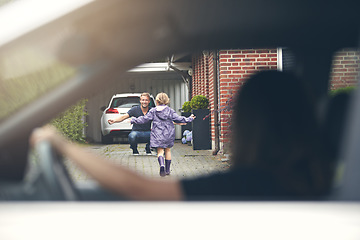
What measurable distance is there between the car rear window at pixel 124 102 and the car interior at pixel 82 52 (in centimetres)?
1218

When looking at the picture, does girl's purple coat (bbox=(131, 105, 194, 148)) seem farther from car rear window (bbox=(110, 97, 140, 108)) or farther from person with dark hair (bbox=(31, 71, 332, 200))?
person with dark hair (bbox=(31, 71, 332, 200))

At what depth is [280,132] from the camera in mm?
1593

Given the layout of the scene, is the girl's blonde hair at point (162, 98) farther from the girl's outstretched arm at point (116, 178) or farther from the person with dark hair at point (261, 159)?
the girl's outstretched arm at point (116, 178)

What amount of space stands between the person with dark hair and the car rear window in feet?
39.0

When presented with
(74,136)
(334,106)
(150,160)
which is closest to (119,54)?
(334,106)

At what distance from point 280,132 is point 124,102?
1222cm

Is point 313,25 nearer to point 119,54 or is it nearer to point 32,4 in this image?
point 119,54

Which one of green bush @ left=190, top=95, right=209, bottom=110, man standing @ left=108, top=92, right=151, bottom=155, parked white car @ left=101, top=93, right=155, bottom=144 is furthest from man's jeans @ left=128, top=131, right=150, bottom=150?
parked white car @ left=101, top=93, right=155, bottom=144

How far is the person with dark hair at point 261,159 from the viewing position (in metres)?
1.34

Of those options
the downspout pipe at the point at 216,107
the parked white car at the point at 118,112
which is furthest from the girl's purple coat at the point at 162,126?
the parked white car at the point at 118,112

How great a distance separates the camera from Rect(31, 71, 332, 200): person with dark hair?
4.41ft

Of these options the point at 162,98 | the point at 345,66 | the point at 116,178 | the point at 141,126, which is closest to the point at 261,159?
the point at 116,178

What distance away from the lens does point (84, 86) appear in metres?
1.34

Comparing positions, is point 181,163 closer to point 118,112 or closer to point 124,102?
point 118,112
